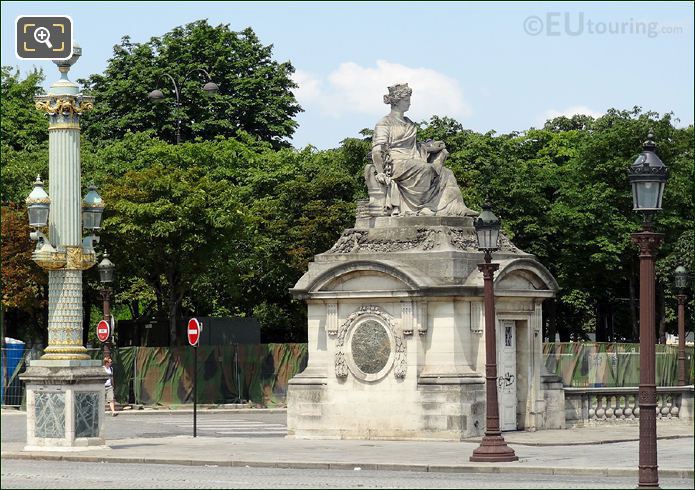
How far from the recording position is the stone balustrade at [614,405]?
3669 centimetres

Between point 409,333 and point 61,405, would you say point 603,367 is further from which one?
point 61,405

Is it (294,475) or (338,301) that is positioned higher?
(338,301)

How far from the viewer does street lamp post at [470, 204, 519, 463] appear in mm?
27688

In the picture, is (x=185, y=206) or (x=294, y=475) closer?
(x=294, y=475)

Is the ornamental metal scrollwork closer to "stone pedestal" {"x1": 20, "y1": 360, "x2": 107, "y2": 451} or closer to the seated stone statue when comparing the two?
"stone pedestal" {"x1": 20, "y1": 360, "x2": 107, "y2": 451}

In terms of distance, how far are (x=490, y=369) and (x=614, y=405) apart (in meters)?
9.47

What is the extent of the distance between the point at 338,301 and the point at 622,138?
3843 centimetres

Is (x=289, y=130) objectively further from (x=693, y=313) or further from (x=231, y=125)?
(x=693, y=313)

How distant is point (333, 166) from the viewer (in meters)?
67.9

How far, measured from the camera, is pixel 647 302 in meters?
22.5

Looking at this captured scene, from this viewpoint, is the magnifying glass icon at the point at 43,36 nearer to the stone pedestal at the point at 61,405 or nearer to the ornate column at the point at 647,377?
the stone pedestal at the point at 61,405

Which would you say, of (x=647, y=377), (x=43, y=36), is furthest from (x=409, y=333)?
(x=647, y=377)

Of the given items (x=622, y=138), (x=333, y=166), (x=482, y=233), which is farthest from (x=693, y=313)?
(x=482, y=233)

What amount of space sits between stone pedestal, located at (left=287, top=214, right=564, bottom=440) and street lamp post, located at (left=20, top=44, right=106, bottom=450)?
17.2ft
